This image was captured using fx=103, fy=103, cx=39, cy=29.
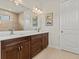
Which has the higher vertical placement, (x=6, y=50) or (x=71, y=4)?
(x=71, y=4)

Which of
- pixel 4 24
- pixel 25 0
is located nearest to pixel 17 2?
pixel 25 0

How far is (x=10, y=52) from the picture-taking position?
2.27m

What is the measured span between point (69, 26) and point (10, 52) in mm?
3100

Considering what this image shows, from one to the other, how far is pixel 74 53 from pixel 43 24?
2.43 m

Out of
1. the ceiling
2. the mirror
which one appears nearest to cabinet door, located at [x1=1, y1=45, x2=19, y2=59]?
the mirror

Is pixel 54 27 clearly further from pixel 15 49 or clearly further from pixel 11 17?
pixel 15 49

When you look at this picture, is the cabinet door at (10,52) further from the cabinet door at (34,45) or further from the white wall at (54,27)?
the white wall at (54,27)

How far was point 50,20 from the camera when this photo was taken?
18.8 feet

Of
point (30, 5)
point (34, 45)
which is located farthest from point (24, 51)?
point (30, 5)

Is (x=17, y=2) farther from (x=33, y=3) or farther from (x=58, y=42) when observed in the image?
(x=58, y=42)

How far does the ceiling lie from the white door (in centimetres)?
89

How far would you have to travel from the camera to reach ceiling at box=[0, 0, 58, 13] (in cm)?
334

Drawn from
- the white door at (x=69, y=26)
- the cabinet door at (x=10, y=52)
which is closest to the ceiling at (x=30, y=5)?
the white door at (x=69, y=26)

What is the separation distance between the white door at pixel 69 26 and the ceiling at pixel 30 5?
35.1 inches
